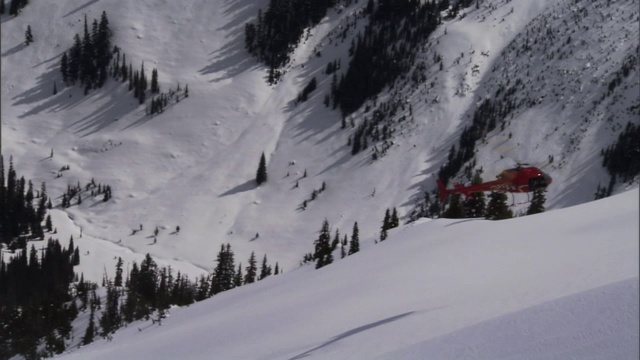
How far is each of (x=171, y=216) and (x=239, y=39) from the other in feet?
197

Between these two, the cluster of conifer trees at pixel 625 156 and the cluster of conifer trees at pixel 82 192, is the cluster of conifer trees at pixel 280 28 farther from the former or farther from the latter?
the cluster of conifer trees at pixel 625 156

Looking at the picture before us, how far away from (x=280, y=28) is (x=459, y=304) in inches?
5891

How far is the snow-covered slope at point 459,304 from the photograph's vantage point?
8.38 meters

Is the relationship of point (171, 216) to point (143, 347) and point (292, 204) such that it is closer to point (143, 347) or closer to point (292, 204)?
point (292, 204)

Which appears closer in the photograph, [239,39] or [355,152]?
[355,152]

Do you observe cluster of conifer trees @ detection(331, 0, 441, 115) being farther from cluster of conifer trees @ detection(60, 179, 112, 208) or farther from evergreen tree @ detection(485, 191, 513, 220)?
evergreen tree @ detection(485, 191, 513, 220)

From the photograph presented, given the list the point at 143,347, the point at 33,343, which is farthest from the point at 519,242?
the point at 33,343

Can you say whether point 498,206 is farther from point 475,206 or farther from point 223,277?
point 223,277

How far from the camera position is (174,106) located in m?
141

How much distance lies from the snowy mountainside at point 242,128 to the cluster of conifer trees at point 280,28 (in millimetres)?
2905

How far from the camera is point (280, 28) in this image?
511 feet

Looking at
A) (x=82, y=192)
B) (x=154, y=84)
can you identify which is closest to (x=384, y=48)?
→ (x=154, y=84)

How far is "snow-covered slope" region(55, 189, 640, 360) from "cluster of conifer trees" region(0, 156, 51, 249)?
94.5 meters

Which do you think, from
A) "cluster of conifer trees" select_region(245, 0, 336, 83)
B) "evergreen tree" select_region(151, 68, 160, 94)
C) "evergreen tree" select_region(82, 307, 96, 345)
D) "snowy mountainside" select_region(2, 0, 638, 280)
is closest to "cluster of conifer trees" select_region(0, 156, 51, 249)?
"snowy mountainside" select_region(2, 0, 638, 280)
